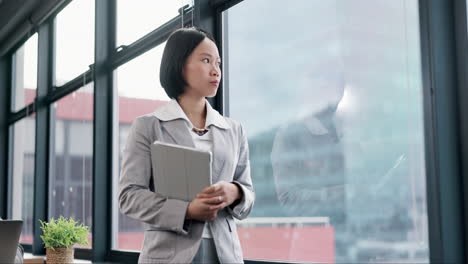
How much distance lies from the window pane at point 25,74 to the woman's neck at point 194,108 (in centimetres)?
475

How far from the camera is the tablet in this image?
153cm

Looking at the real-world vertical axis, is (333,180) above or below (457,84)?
below

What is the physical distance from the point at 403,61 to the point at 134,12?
2.52m

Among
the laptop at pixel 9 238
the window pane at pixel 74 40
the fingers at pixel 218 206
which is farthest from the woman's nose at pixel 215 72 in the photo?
the window pane at pixel 74 40

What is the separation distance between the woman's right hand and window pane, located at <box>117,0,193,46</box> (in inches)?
78.6

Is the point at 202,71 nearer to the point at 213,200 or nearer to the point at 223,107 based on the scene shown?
the point at 213,200

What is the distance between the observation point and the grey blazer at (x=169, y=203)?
156 cm

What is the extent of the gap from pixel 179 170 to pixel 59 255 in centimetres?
249

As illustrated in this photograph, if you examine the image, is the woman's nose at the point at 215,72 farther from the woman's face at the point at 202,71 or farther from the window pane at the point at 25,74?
the window pane at the point at 25,74

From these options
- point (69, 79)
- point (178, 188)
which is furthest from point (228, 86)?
point (69, 79)

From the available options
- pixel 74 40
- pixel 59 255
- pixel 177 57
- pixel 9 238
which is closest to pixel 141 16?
pixel 74 40

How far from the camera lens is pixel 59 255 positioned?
12.4 ft

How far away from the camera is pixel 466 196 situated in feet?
6.32

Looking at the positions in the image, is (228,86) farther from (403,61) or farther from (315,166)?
(403,61)
